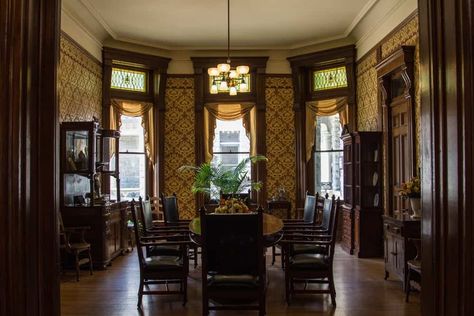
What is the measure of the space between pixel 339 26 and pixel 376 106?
1.60 meters

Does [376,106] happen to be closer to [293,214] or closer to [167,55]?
[293,214]

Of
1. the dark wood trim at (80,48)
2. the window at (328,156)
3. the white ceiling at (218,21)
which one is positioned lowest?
the window at (328,156)

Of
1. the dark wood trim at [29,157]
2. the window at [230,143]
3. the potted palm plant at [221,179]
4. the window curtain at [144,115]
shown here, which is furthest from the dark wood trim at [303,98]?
the dark wood trim at [29,157]

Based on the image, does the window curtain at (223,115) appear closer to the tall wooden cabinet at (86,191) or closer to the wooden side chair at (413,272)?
the tall wooden cabinet at (86,191)

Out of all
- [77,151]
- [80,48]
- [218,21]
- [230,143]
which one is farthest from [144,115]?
[77,151]

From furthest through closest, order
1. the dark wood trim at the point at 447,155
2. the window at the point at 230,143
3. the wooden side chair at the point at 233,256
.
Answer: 1. the window at the point at 230,143
2. the wooden side chair at the point at 233,256
3. the dark wood trim at the point at 447,155

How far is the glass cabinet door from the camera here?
260 inches

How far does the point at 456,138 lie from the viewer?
1.44 meters

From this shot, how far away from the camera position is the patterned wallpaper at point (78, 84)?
6617 mm

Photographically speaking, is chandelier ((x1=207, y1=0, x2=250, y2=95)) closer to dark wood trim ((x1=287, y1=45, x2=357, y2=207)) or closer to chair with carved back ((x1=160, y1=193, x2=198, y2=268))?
chair with carved back ((x1=160, y1=193, x2=198, y2=268))

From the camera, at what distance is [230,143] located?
960 cm

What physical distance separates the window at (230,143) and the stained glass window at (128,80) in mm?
1655

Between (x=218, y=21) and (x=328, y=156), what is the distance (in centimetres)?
334

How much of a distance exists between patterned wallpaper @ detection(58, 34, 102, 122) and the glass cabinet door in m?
0.29
